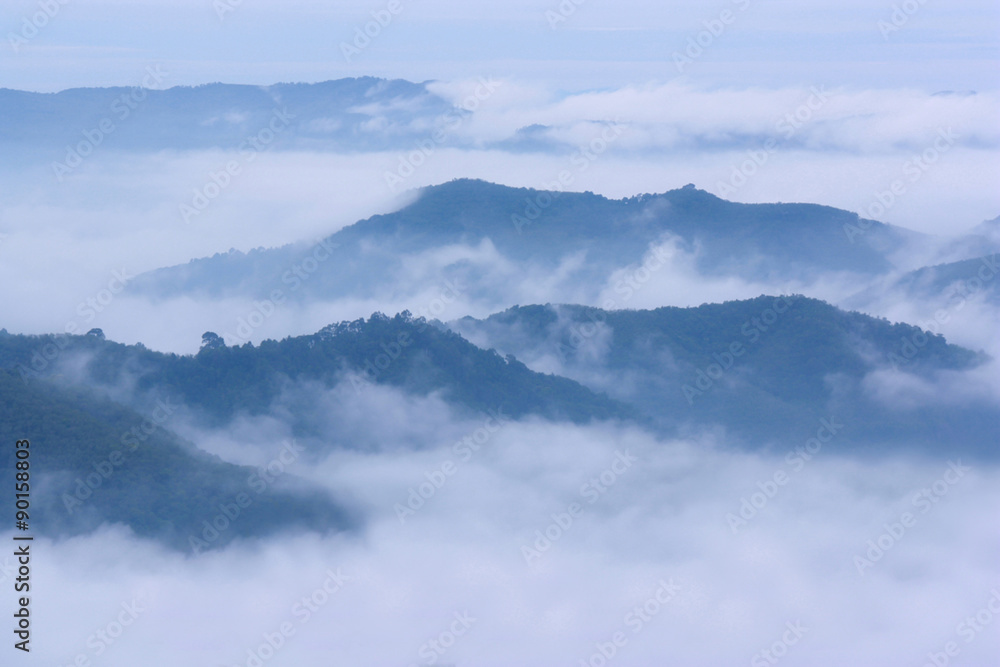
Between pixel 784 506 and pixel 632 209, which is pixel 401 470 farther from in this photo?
pixel 632 209

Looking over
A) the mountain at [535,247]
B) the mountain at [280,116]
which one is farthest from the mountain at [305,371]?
the mountain at [280,116]

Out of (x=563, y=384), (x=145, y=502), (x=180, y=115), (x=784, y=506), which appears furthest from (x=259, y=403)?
(x=180, y=115)

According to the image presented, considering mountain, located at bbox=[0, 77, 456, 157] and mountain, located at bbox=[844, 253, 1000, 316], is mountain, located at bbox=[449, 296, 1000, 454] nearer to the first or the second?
mountain, located at bbox=[844, 253, 1000, 316]

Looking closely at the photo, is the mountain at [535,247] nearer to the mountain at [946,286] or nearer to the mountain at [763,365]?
the mountain at [946,286]

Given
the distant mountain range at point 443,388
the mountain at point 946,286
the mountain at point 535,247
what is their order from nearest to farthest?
1. the distant mountain range at point 443,388
2. the mountain at point 946,286
3. the mountain at point 535,247

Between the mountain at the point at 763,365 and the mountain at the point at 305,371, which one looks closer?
the mountain at the point at 305,371

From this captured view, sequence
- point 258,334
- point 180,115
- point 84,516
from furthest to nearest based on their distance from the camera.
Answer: point 180,115
point 258,334
point 84,516
